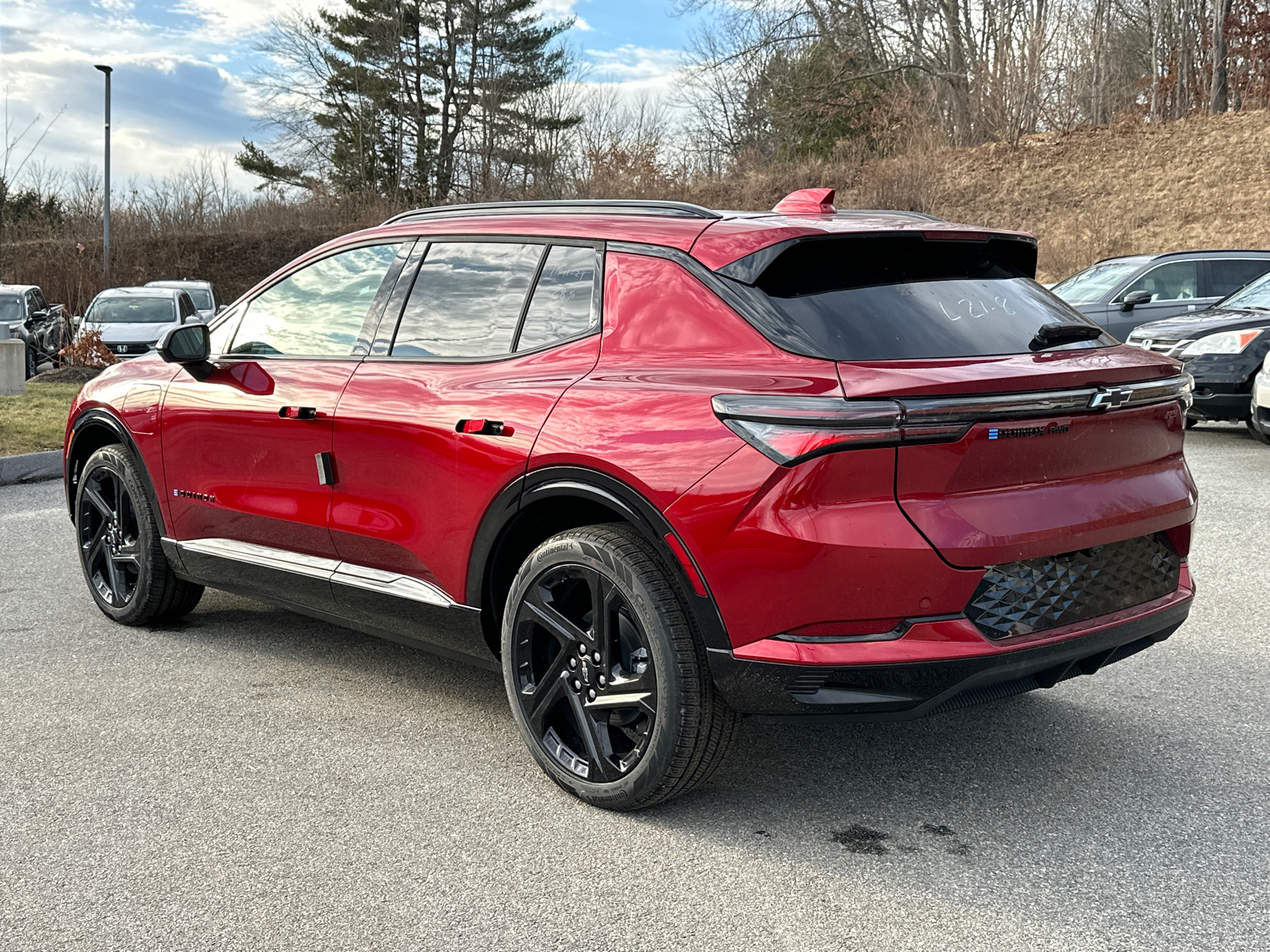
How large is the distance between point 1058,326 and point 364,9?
141 ft

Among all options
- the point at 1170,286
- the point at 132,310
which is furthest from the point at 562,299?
the point at 132,310

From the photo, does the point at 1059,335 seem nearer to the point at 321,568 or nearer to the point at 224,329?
the point at 321,568

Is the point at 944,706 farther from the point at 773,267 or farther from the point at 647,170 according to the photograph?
the point at 647,170

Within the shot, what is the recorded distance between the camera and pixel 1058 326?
355 centimetres

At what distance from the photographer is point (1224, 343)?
1114 cm

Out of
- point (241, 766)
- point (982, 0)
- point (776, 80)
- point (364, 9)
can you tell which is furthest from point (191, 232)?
point (241, 766)

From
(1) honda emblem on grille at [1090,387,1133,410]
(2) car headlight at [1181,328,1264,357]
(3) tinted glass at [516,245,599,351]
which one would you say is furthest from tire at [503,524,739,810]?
(2) car headlight at [1181,328,1264,357]

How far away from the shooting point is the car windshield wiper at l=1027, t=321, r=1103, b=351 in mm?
3443

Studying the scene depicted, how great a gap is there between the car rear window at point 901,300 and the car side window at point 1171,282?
12328 millimetres

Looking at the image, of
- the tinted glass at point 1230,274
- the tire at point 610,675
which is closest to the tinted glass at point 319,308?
the tire at point 610,675

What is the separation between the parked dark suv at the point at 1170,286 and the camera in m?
14.6

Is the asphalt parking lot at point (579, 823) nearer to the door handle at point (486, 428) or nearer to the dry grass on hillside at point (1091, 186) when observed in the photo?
the door handle at point (486, 428)

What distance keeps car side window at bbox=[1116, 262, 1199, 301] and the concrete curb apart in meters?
12.1

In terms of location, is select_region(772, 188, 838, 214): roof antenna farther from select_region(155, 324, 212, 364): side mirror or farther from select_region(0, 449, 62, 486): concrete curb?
select_region(0, 449, 62, 486): concrete curb
